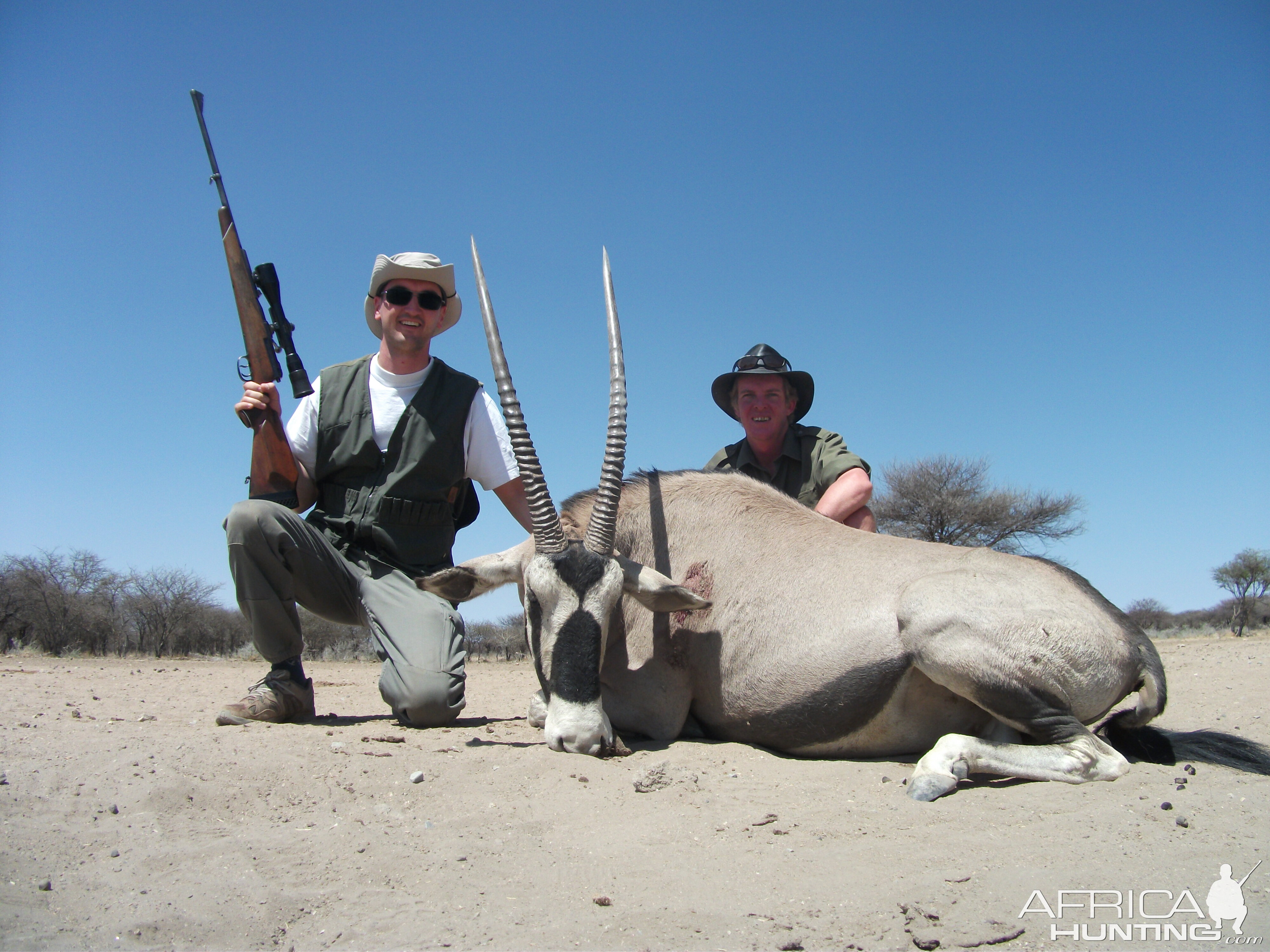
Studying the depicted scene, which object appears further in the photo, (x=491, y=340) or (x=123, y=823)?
(x=491, y=340)

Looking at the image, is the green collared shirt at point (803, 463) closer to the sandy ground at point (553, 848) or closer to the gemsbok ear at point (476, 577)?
the gemsbok ear at point (476, 577)

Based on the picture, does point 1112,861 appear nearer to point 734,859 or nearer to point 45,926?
point 734,859

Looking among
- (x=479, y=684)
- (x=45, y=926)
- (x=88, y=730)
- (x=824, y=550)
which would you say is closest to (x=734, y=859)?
(x=45, y=926)

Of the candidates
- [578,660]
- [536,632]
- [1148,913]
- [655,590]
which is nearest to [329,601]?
[536,632]

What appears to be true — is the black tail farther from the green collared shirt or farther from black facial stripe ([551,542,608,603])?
black facial stripe ([551,542,608,603])

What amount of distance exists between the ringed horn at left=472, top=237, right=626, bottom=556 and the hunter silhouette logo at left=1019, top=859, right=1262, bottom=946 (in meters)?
2.50

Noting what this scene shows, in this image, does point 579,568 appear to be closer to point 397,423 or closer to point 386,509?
point 386,509

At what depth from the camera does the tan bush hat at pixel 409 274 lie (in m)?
5.36

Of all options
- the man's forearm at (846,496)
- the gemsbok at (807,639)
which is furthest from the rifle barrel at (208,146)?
the man's forearm at (846,496)

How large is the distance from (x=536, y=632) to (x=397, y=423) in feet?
5.58

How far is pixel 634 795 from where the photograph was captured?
3.21m

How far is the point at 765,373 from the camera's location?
6.10 meters

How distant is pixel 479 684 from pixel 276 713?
4553 millimetres

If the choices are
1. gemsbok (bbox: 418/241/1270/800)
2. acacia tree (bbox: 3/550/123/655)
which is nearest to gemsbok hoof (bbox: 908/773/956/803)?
gemsbok (bbox: 418/241/1270/800)
